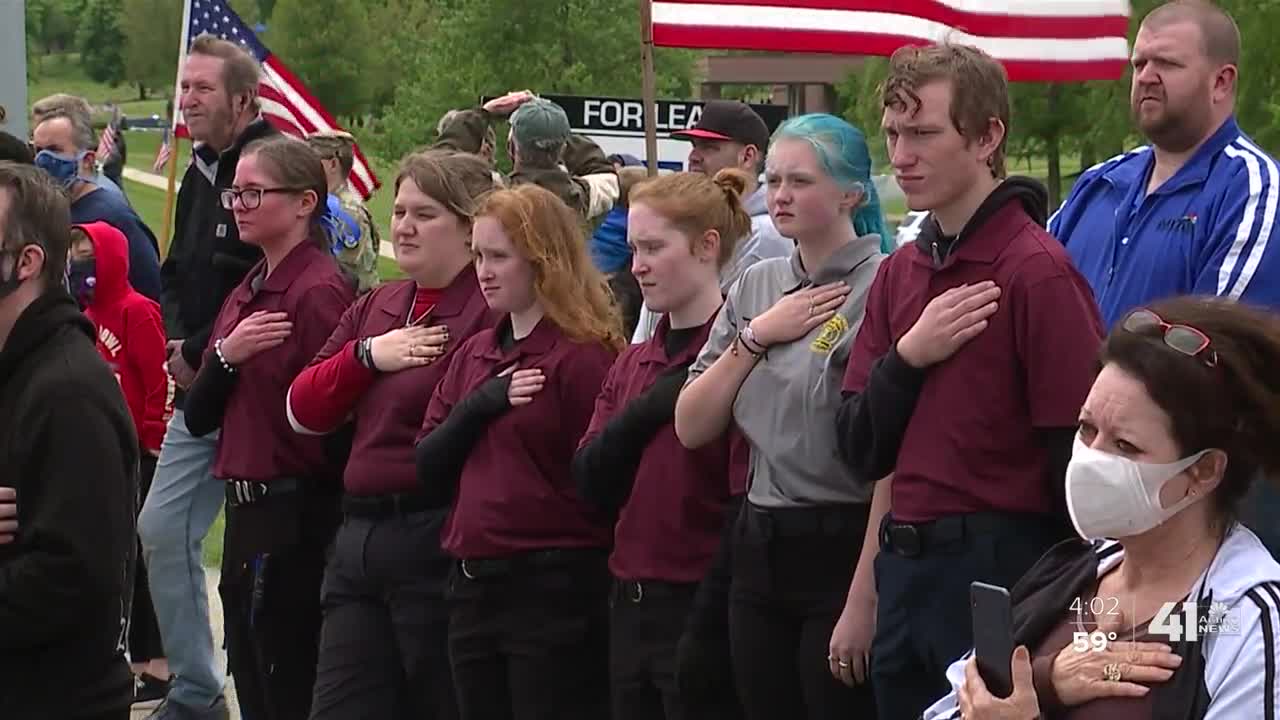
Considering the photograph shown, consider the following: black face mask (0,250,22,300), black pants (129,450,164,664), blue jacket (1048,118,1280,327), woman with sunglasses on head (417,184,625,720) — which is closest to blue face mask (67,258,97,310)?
black pants (129,450,164,664)

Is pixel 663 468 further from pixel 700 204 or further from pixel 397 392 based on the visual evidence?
pixel 397 392

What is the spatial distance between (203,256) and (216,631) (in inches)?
97.0

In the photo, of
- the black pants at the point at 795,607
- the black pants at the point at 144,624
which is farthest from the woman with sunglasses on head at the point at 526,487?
the black pants at the point at 144,624

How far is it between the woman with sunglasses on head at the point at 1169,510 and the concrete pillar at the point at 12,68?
601 cm

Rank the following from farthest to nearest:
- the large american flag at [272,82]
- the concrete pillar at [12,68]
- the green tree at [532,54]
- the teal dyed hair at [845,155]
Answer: the green tree at [532,54], the large american flag at [272,82], the concrete pillar at [12,68], the teal dyed hair at [845,155]

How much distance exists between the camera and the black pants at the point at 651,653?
559 centimetres

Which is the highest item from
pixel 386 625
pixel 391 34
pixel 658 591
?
pixel 391 34

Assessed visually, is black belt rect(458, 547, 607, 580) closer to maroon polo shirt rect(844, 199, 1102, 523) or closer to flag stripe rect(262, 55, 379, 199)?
maroon polo shirt rect(844, 199, 1102, 523)

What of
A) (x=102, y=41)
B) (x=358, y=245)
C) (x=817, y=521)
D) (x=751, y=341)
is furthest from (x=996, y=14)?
(x=102, y=41)

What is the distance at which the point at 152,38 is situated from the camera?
8019 cm

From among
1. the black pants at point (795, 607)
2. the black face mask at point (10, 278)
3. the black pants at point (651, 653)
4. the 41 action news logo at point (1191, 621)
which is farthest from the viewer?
the black pants at point (651, 653)

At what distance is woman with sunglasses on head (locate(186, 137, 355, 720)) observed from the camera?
22.8 ft

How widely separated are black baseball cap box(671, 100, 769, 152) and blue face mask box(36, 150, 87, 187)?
3185 mm

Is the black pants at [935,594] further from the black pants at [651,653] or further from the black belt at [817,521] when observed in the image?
the black pants at [651,653]
